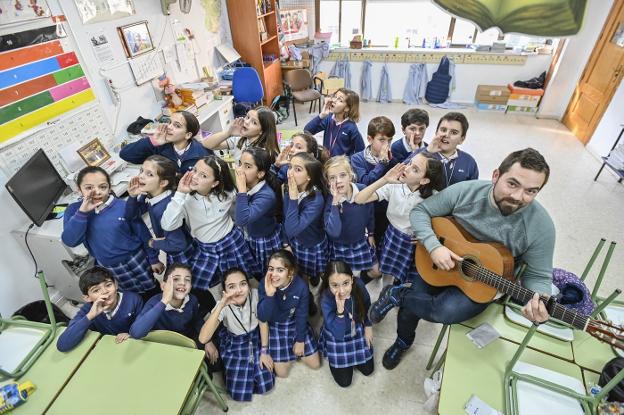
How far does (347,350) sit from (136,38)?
3384 millimetres

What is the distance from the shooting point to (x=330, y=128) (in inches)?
114

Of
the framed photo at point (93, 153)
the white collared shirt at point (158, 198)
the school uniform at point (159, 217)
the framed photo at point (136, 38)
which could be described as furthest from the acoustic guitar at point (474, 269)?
the framed photo at point (136, 38)

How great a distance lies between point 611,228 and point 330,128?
114 inches

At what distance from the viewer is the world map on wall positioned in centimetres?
434

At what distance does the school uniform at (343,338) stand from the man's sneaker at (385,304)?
0.58 ft

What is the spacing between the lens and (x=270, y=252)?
2264 millimetres

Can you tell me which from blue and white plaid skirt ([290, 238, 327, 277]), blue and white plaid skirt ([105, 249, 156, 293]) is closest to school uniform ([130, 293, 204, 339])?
blue and white plaid skirt ([105, 249, 156, 293])

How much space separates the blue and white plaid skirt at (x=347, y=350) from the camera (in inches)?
76.0

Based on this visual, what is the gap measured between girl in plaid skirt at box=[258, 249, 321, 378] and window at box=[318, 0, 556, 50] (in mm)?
5506

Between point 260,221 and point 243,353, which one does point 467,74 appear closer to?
point 260,221

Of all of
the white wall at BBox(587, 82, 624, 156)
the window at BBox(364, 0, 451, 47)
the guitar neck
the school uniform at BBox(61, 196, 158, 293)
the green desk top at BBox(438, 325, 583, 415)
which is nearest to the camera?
the guitar neck

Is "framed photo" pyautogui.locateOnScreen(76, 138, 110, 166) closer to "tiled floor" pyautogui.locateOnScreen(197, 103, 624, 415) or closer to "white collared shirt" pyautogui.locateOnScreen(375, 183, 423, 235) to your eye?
"tiled floor" pyautogui.locateOnScreen(197, 103, 624, 415)

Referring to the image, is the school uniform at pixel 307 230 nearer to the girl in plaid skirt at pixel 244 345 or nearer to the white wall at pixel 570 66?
the girl in plaid skirt at pixel 244 345

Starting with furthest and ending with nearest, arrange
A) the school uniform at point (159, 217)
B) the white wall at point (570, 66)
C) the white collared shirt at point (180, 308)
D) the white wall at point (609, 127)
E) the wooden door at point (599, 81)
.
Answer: the white wall at point (570, 66)
the wooden door at point (599, 81)
the white wall at point (609, 127)
the school uniform at point (159, 217)
the white collared shirt at point (180, 308)
